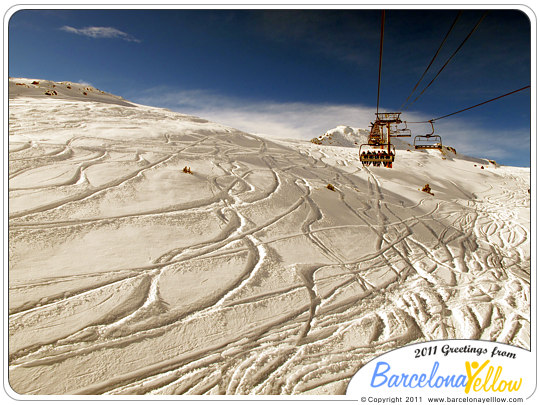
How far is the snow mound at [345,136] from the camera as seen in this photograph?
1880 inches

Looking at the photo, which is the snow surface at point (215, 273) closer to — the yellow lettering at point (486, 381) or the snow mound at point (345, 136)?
the yellow lettering at point (486, 381)

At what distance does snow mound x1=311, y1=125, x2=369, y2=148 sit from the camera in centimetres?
4776

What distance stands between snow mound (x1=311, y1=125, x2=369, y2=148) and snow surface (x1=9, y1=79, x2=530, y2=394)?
121 ft

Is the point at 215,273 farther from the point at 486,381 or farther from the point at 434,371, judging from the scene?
the point at 486,381

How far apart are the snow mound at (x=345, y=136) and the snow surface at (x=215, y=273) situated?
121 feet

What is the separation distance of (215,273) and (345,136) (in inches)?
1959

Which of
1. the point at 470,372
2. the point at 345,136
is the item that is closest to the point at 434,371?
the point at 470,372

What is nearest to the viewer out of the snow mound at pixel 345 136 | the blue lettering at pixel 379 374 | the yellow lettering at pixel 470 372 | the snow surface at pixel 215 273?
the yellow lettering at pixel 470 372

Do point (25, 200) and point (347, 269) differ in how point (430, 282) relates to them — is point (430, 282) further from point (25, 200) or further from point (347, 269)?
point (25, 200)

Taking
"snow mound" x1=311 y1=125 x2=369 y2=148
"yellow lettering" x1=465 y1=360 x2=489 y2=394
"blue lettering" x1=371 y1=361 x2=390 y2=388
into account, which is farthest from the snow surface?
"snow mound" x1=311 y1=125 x2=369 y2=148

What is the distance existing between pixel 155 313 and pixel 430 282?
6.63m

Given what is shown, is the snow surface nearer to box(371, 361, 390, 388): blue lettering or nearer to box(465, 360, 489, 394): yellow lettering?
box(371, 361, 390, 388): blue lettering

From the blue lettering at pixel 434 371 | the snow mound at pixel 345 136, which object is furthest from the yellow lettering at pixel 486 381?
the snow mound at pixel 345 136

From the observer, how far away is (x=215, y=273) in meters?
5.69
